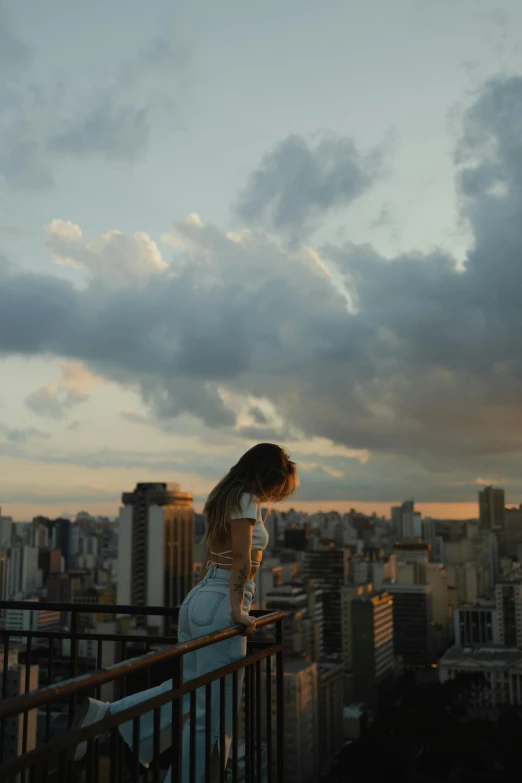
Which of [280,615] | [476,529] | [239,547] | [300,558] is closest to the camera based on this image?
Result: [239,547]

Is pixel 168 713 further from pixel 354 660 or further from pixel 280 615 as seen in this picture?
pixel 354 660

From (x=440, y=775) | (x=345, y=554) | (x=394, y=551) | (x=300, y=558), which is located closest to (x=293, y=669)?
(x=440, y=775)

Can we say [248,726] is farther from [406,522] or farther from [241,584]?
[406,522]

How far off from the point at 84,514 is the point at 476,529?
144ft

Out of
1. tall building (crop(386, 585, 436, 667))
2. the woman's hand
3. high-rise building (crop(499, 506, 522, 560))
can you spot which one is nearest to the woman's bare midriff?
the woman's hand

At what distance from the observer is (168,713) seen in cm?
205

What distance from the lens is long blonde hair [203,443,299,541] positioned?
Answer: 7.79 feet

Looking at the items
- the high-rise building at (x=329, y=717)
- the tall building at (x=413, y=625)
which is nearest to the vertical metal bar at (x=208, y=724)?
the high-rise building at (x=329, y=717)

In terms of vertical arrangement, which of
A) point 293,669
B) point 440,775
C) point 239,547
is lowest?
point 440,775

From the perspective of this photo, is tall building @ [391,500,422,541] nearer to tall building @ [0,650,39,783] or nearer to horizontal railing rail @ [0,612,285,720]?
tall building @ [0,650,39,783]

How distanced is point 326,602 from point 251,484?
5114cm

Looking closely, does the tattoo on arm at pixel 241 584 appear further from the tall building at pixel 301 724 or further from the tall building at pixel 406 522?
the tall building at pixel 406 522

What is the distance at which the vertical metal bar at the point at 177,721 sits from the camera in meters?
1.81

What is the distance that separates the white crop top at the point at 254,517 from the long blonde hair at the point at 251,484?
0.5 inches
